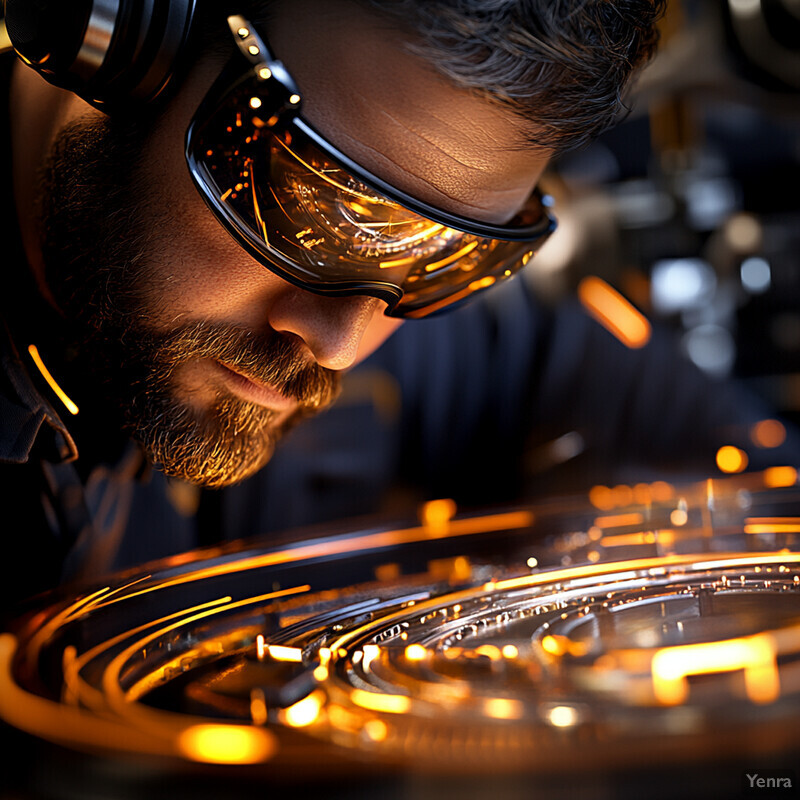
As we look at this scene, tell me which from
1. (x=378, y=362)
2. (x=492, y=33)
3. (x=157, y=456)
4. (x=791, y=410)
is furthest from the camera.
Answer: (x=791, y=410)

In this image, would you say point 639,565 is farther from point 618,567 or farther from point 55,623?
point 55,623

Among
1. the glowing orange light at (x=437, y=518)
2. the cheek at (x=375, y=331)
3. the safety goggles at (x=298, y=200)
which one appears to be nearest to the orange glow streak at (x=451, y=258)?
the safety goggles at (x=298, y=200)

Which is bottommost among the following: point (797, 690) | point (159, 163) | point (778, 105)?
point (778, 105)

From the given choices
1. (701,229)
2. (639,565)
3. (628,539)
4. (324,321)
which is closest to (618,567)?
(639,565)

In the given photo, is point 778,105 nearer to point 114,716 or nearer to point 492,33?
point 492,33

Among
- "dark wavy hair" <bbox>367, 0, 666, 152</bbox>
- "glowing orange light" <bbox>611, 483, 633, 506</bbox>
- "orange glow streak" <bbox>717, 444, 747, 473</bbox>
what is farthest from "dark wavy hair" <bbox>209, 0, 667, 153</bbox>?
"orange glow streak" <bbox>717, 444, 747, 473</bbox>

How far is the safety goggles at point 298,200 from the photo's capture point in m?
0.62

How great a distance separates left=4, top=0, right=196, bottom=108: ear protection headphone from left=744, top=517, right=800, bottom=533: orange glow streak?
656 millimetres

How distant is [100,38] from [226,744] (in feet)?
1.74

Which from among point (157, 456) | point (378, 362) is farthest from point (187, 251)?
point (378, 362)

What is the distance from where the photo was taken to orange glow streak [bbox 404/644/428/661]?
45 centimetres

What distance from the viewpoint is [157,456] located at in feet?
2.80

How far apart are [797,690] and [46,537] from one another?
2.61 ft

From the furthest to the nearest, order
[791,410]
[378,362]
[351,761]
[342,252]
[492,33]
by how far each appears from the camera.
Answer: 1. [791,410]
2. [378,362]
3. [342,252]
4. [492,33]
5. [351,761]
